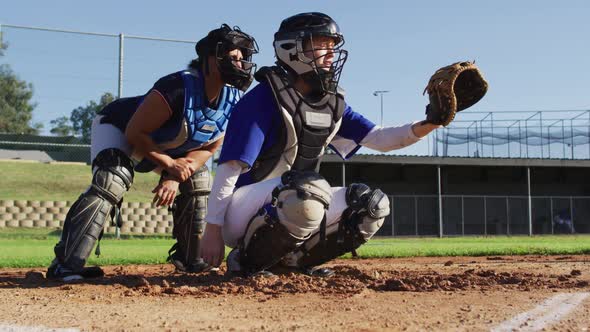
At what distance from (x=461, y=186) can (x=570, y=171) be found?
5.70 meters

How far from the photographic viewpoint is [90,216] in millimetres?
4516

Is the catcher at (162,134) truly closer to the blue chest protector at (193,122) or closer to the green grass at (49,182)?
the blue chest protector at (193,122)

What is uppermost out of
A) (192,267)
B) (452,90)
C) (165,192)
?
(452,90)

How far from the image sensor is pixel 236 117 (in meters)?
4.27

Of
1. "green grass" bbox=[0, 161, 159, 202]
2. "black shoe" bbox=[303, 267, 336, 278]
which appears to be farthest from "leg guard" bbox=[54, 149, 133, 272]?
"green grass" bbox=[0, 161, 159, 202]

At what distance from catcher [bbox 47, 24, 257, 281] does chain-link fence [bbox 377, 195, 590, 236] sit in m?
20.8

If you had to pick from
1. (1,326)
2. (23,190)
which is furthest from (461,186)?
(1,326)

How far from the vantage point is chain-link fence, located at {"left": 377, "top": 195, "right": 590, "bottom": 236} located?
2598cm

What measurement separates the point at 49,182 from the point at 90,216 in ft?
91.3

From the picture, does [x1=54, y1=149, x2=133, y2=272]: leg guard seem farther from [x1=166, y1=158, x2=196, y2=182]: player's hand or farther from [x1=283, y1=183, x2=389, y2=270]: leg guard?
[x1=283, y1=183, x2=389, y2=270]: leg guard

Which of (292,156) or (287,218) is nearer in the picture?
(287,218)

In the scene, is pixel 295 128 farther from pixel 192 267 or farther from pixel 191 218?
pixel 192 267

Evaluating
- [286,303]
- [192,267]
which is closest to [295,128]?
[286,303]

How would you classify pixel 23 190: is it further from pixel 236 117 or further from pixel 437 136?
pixel 236 117
